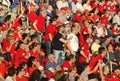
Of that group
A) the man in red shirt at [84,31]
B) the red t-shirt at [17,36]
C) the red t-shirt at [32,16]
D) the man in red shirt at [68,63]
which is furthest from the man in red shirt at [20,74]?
the red t-shirt at [32,16]

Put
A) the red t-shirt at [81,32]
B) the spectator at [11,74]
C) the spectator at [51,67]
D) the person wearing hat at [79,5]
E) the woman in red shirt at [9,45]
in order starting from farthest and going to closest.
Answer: the person wearing hat at [79,5] → the red t-shirt at [81,32] → the woman in red shirt at [9,45] → the spectator at [51,67] → the spectator at [11,74]

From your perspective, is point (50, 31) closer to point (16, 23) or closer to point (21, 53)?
point (16, 23)

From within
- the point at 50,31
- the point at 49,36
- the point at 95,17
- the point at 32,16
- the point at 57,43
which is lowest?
the point at 57,43

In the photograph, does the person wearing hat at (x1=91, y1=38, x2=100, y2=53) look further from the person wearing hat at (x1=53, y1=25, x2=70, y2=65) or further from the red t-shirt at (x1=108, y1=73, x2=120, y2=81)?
the red t-shirt at (x1=108, y1=73, x2=120, y2=81)

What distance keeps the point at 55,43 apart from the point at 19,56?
5.62ft

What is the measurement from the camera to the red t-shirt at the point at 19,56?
1098 centimetres

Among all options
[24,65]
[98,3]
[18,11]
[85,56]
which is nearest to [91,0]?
[98,3]

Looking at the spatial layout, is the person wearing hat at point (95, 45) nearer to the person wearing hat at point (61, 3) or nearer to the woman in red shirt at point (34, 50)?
the woman in red shirt at point (34, 50)

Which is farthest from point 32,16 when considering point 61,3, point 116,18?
point 116,18

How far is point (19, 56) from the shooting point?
1109 cm

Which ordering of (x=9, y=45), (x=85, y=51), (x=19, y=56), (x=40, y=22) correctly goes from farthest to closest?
(x=40, y=22) < (x=85, y=51) < (x=9, y=45) < (x=19, y=56)

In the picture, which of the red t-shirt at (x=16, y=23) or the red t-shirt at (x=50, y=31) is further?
the red t-shirt at (x=16, y=23)

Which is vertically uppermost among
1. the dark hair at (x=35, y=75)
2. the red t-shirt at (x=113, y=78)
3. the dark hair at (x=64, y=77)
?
the dark hair at (x=35, y=75)

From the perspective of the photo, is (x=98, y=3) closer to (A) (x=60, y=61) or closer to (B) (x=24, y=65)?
(A) (x=60, y=61)
